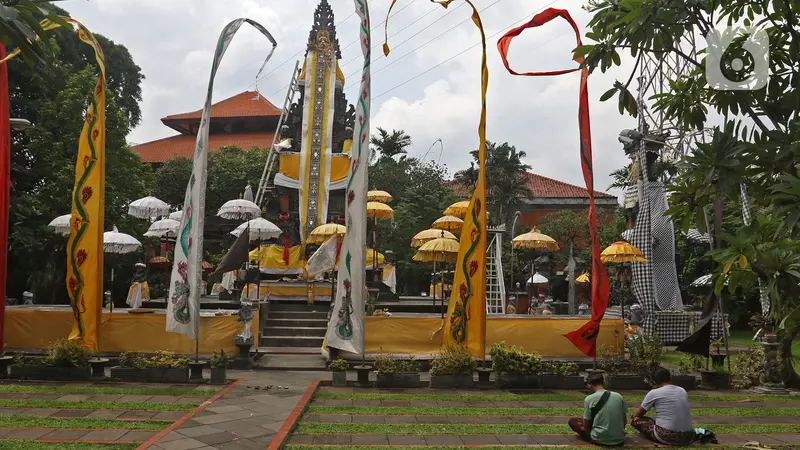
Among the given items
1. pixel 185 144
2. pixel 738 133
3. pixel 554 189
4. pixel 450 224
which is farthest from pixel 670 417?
pixel 185 144

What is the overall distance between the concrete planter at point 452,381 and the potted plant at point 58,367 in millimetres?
5850

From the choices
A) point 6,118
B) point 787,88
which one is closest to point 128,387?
point 6,118

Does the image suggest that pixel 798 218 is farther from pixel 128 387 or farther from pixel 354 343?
pixel 128 387

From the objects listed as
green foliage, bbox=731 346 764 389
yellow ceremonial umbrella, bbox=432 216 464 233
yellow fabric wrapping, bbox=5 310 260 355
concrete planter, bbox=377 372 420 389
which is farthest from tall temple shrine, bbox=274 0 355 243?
green foliage, bbox=731 346 764 389

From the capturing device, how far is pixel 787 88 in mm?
5117

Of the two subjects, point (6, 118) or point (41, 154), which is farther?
point (41, 154)

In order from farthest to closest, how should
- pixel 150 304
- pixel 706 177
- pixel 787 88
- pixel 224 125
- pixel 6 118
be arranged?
pixel 224 125, pixel 150 304, pixel 6 118, pixel 787 88, pixel 706 177

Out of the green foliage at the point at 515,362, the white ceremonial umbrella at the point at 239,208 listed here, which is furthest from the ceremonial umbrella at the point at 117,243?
the green foliage at the point at 515,362

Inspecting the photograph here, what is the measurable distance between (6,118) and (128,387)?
542 cm

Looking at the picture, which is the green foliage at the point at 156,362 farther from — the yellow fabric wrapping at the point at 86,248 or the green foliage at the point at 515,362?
the green foliage at the point at 515,362

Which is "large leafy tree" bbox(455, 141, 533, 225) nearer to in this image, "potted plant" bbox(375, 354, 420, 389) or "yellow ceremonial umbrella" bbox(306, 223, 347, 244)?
"yellow ceremonial umbrella" bbox(306, 223, 347, 244)

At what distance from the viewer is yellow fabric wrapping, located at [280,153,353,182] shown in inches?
959

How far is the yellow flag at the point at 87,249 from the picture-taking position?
1080cm

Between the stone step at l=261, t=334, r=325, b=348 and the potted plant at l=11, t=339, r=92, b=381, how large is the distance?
4531 mm
